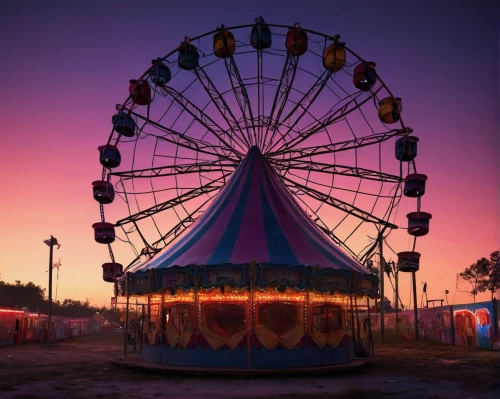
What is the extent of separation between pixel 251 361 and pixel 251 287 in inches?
89.3

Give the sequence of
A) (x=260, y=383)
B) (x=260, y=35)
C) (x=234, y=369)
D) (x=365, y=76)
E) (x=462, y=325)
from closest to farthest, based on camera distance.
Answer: (x=260, y=383) < (x=234, y=369) < (x=260, y=35) < (x=365, y=76) < (x=462, y=325)

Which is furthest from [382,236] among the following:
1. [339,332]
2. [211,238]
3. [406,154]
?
[211,238]

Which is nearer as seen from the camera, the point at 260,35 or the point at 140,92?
the point at 260,35

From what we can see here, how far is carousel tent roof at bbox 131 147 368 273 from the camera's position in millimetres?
16312

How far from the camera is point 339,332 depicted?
17500 millimetres

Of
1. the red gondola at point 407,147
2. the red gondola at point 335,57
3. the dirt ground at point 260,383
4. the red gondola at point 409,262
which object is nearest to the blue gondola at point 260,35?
the red gondola at point 335,57

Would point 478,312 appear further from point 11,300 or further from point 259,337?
point 11,300

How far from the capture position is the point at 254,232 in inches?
675

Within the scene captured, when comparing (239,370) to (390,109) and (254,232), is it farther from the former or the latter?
(390,109)

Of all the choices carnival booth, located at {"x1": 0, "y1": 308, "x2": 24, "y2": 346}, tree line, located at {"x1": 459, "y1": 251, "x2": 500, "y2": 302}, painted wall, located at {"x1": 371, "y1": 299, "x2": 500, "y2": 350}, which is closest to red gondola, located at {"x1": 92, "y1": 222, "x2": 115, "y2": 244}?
carnival booth, located at {"x1": 0, "y1": 308, "x2": 24, "y2": 346}

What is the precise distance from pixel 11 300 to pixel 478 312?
233 feet

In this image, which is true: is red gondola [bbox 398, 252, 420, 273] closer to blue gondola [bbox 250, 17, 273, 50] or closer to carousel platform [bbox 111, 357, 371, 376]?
carousel platform [bbox 111, 357, 371, 376]

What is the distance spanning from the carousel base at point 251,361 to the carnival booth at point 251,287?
0.03m

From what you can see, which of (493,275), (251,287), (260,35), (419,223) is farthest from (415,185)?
(493,275)
